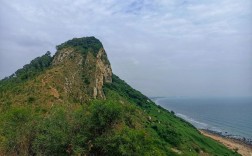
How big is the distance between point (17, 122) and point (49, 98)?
23.2 meters

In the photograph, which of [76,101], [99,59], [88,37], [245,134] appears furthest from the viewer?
[245,134]

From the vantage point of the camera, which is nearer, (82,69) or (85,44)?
(82,69)

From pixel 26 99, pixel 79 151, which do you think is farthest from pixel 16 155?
pixel 26 99

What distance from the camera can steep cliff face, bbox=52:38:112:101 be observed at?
73.8 metres

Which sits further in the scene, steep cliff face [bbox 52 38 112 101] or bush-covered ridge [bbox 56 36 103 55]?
bush-covered ridge [bbox 56 36 103 55]

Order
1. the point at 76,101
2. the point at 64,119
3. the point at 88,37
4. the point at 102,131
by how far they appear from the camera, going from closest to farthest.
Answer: the point at 102,131 < the point at 64,119 < the point at 76,101 < the point at 88,37

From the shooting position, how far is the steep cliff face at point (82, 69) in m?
73.8

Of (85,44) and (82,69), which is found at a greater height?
(85,44)

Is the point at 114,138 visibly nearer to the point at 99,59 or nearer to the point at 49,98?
the point at 49,98

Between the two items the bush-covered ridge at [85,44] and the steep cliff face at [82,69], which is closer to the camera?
the steep cliff face at [82,69]

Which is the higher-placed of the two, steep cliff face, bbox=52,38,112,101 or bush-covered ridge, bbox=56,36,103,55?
bush-covered ridge, bbox=56,36,103,55

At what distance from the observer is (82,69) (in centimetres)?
8375

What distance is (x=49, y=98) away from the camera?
60.7 m

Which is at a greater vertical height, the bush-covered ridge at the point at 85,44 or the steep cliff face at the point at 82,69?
the bush-covered ridge at the point at 85,44
